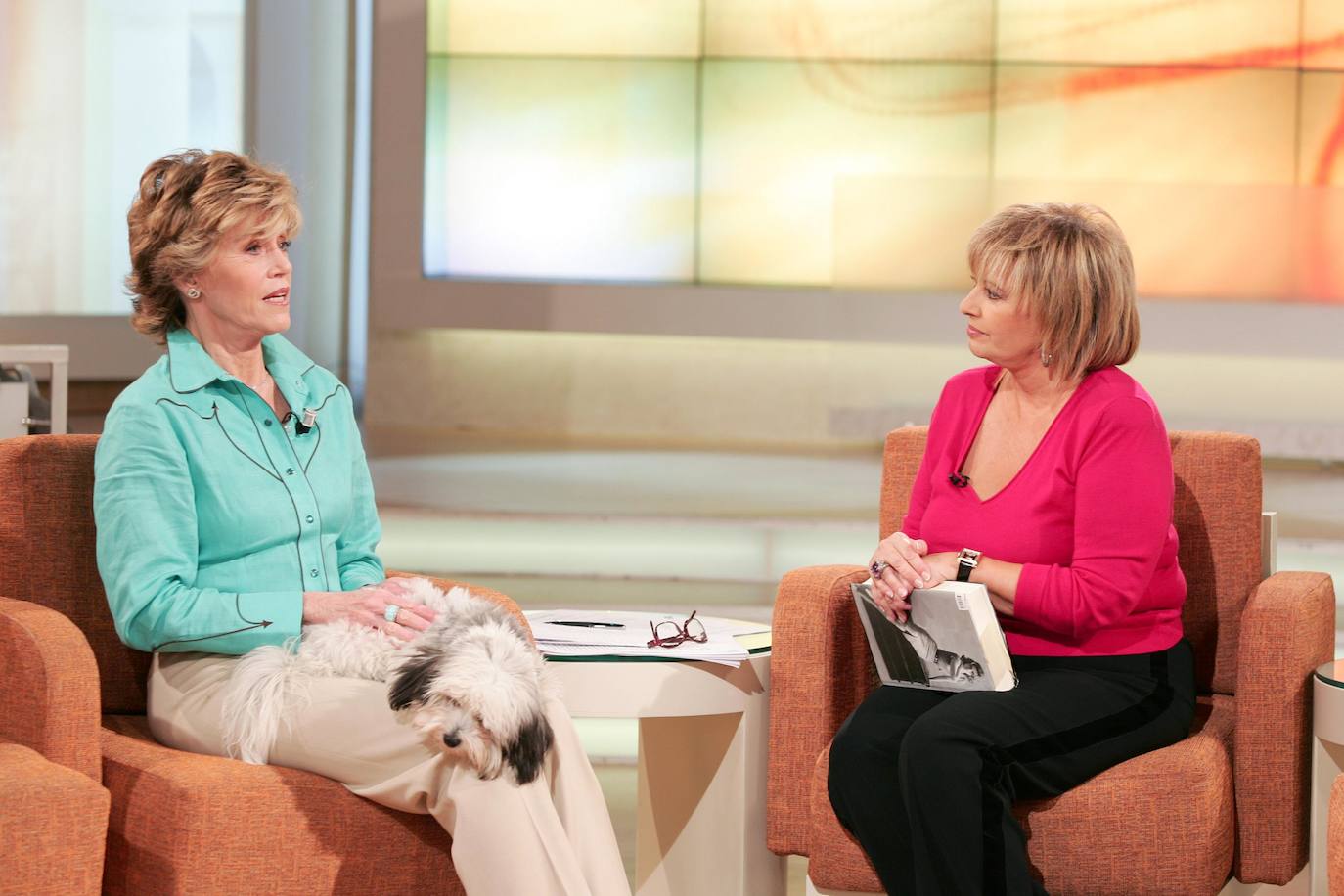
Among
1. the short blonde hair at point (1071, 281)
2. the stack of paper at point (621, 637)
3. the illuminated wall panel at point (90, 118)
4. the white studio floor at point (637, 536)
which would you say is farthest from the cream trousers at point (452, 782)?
the illuminated wall panel at point (90, 118)

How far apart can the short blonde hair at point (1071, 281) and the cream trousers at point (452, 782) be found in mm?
935

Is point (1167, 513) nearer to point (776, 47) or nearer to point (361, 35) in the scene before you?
point (776, 47)

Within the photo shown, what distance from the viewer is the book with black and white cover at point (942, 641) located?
2.26 metres

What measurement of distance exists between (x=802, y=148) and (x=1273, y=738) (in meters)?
6.51

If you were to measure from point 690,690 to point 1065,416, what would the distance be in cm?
71

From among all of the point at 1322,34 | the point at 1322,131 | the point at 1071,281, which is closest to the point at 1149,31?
the point at 1322,34

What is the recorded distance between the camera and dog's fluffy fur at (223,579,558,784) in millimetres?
1943

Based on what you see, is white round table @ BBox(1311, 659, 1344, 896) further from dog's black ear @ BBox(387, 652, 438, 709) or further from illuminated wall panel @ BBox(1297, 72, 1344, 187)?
illuminated wall panel @ BBox(1297, 72, 1344, 187)

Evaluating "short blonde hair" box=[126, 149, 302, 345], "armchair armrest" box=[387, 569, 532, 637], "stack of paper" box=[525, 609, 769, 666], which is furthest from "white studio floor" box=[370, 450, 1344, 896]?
"short blonde hair" box=[126, 149, 302, 345]

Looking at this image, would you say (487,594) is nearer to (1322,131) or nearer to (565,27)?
(565,27)

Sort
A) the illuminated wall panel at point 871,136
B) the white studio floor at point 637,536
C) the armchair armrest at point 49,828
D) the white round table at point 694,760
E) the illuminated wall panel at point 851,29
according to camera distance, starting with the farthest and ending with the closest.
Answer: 1. the illuminated wall panel at point 851,29
2. the illuminated wall panel at point 871,136
3. the white studio floor at point 637,536
4. the white round table at point 694,760
5. the armchair armrest at point 49,828

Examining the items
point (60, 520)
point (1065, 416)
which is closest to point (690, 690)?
point (1065, 416)

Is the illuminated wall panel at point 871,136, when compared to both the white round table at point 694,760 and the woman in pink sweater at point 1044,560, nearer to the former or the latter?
the woman in pink sweater at point 1044,560

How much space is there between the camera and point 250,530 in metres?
2.29
